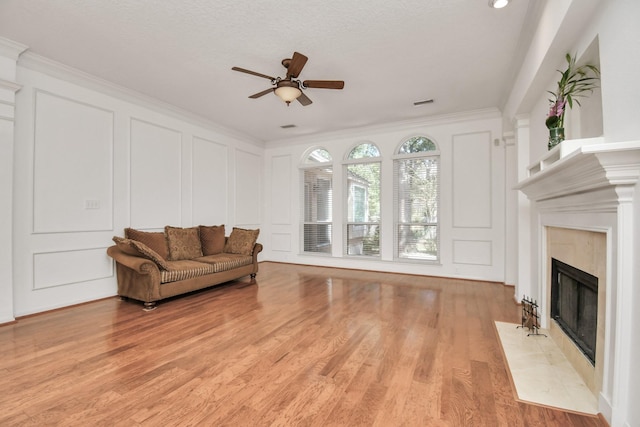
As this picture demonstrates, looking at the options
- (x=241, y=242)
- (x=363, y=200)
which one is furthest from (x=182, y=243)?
(x=363, y=200)

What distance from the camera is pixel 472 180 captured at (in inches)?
207

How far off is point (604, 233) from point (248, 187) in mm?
6167

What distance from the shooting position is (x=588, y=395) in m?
1.86

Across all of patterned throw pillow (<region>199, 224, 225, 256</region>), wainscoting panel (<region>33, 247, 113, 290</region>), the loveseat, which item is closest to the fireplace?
the loveseat

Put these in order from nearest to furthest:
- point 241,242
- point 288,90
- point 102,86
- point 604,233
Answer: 1. point 604,233
2. point 288,90
3. point 102,86
4. point 241,242

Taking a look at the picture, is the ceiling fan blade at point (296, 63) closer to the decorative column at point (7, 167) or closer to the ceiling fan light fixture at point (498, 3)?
the ceiling fan light fixture at point (498, 3)

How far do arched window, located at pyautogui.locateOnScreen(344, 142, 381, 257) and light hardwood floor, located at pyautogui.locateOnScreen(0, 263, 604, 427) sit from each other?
7.88 ft

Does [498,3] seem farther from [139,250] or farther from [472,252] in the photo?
[139,250]

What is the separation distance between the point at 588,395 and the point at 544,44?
266 centimetres

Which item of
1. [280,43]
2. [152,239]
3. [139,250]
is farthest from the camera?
[152,239]

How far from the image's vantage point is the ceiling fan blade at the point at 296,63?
2840 millimetres

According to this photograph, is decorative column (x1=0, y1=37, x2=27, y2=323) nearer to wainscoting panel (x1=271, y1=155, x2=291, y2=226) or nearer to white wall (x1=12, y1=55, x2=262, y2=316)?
white wall (x1=12, y1=55, x2=262, y2=316)

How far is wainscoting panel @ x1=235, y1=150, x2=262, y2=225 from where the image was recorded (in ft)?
21.6

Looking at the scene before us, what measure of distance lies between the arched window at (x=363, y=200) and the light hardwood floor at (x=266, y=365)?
240 cm
